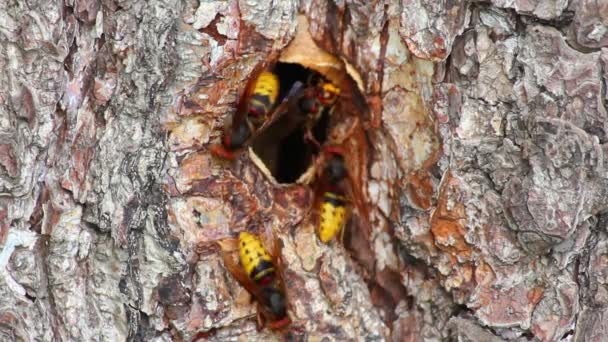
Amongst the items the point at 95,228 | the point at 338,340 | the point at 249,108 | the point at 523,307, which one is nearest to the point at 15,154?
the point at 95,228

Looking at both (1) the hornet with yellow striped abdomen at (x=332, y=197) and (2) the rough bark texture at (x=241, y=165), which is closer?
(2) the rough bark texture at (x=241, y=165)

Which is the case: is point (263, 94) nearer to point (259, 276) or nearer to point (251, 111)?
point (251, 111)

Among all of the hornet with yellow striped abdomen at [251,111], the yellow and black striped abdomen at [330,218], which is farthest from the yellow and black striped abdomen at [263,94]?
the yellow and black striped abdomen at [330,218]

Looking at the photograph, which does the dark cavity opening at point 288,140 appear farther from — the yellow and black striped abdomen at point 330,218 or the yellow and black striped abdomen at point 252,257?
the yellow and black striped abdomen at point 252,257

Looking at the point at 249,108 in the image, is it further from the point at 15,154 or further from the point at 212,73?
the point at 15,154

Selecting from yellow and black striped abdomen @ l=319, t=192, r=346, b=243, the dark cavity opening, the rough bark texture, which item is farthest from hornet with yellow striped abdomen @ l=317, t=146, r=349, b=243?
the dark cavity opening

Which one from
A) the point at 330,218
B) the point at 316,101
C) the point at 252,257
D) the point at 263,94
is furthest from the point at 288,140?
the point at 252,257

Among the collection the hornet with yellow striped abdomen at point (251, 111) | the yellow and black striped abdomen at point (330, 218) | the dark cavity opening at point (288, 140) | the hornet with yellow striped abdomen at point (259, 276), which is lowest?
the hornet with yellow striped abdomen at point (259, 276)
